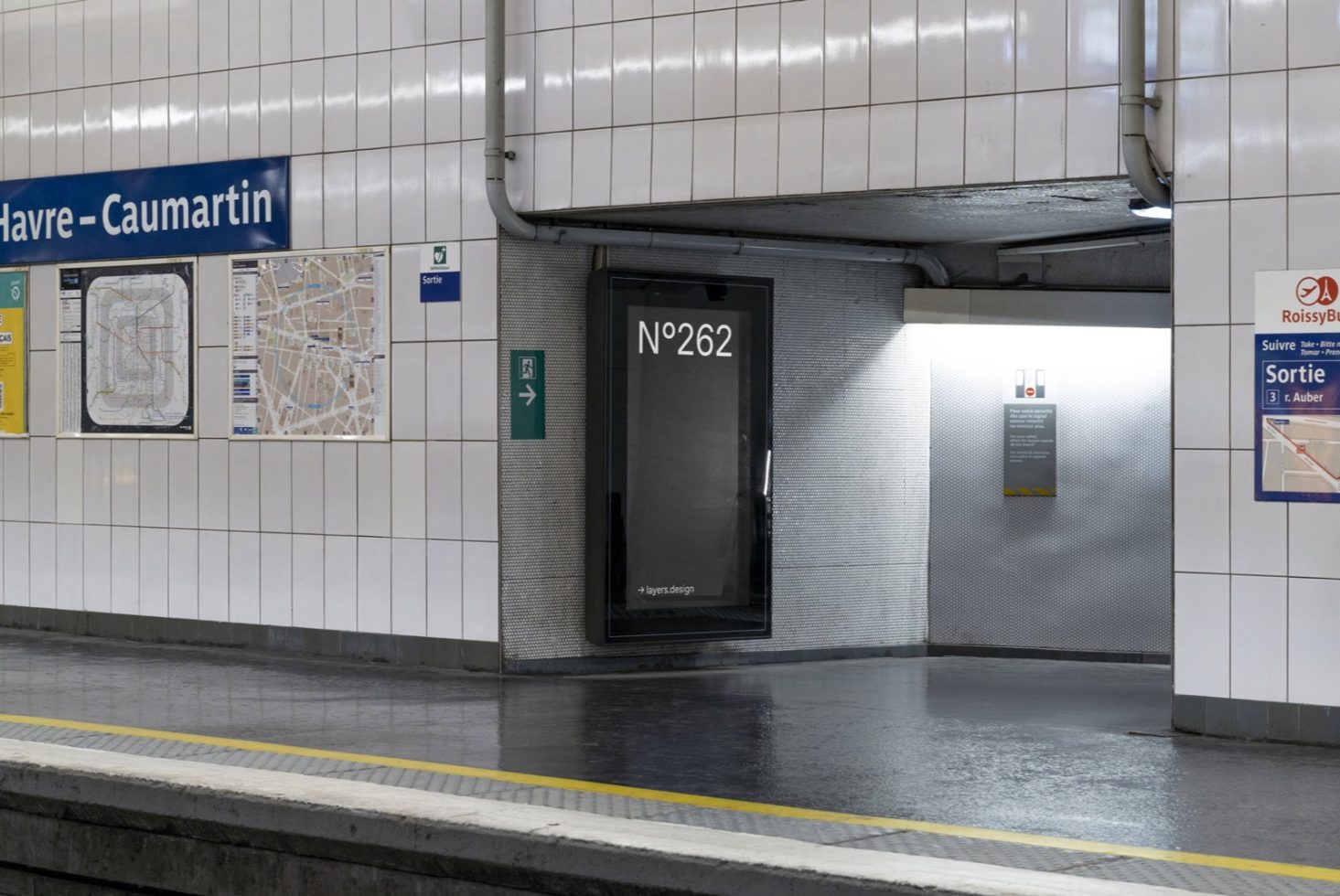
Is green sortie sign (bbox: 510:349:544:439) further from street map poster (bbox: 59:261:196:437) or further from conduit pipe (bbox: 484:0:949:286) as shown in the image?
street map poster (bbox: 59:261:196:437)

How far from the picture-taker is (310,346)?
1088 cm

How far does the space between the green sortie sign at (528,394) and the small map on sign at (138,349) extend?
2486 mm

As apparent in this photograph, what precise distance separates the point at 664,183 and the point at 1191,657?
12.1 ft

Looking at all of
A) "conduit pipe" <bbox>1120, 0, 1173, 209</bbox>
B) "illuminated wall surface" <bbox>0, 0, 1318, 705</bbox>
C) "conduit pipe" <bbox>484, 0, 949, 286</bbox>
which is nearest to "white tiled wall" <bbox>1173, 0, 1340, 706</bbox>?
"illuminated wall surface" <bbox>0, 0, 1318, 705</bbox>

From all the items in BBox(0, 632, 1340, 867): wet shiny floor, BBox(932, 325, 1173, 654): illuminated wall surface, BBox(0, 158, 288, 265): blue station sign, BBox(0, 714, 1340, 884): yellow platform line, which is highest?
BBox(0, 158, 288, 265): blue station sign

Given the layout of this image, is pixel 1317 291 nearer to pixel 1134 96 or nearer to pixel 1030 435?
pixel 1134 96

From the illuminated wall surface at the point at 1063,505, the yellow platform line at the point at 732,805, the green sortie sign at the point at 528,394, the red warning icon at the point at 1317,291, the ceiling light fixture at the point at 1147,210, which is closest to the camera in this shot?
the yellow platform line at the point at 732,805

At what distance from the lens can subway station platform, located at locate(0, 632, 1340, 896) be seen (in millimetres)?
A: 5891

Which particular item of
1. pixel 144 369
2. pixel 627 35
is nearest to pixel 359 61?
pixel 627 35

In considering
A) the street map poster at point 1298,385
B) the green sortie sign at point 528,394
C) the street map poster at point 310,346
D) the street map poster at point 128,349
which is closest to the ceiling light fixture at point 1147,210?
the street map poster at point 1298,385

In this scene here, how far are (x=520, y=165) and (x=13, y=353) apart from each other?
4.34 metres

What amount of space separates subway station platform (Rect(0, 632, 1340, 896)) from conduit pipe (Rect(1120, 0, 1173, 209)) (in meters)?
2.56

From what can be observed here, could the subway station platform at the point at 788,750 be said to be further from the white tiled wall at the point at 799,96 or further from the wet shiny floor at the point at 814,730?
the white tiled wall at the point at 799,96

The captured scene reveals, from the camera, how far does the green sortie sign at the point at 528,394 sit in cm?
1025
